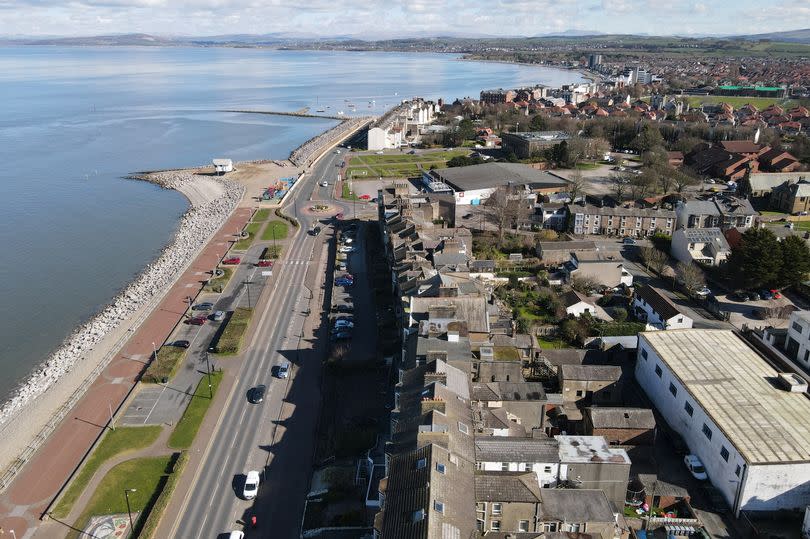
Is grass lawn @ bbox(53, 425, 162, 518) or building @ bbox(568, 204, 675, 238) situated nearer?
grass lawn @ bbox(53, 425, 162, 518)

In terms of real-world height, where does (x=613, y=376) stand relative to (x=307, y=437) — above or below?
above

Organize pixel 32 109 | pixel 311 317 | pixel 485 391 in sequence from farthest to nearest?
pixel 32 109 < pixel 311 317 < pixel 485 391

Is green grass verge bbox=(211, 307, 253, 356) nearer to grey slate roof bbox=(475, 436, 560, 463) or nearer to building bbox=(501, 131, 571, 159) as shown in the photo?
grey slate roof bbox=(475, 436, 560, 463)

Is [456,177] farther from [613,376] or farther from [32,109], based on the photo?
[32,109]

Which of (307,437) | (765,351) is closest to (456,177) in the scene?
(765,351)

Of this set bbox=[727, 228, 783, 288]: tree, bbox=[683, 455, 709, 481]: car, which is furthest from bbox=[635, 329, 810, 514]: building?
bbox=[727, 228, 783, 288]: tree

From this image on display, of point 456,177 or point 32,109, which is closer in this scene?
point 456,177
